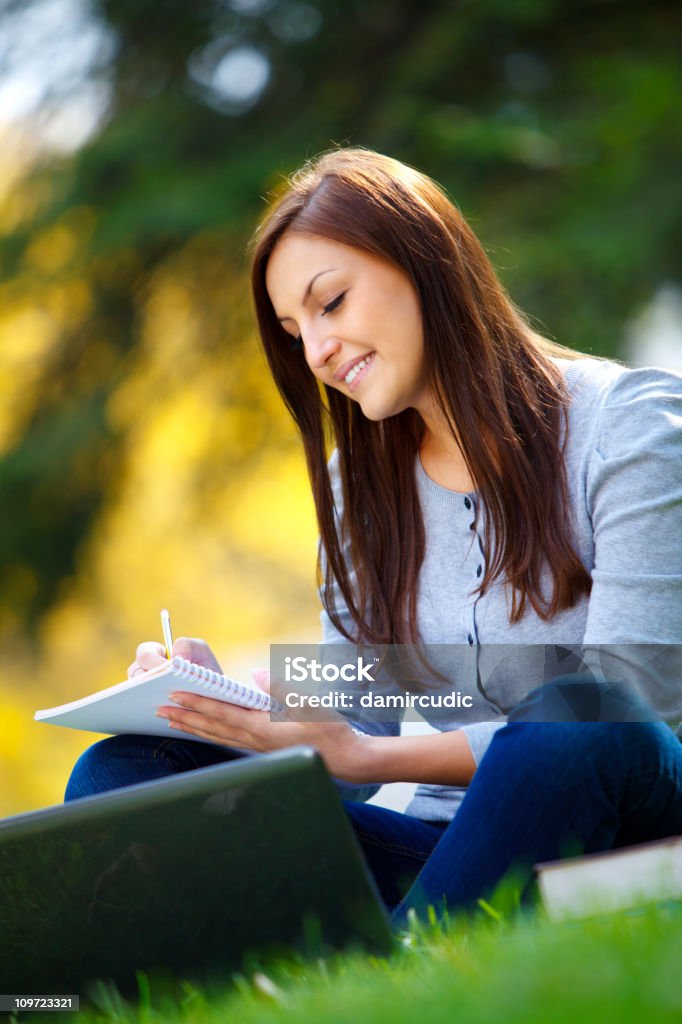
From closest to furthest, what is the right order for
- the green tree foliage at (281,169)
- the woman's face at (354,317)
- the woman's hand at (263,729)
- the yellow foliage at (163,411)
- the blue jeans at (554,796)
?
1. the blue jeans at (554,796)
2. the woman's hand at (263,729)
3. the woman's face at (354,317)
4. the green tree foliage at (281,169)
5. the yellow foliage at (163,411)

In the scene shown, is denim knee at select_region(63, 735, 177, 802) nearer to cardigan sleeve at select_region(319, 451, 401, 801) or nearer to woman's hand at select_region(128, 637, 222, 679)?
woman's hand at select_region(128, 637, 222, 679)

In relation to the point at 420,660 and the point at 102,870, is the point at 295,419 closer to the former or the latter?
the point at 420,660

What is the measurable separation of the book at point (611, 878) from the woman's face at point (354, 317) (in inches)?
38.1

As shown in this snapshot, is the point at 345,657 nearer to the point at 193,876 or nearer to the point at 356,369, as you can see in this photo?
the point at 356,369

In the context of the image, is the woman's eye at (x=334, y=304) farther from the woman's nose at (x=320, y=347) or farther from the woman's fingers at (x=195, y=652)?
the woman's fingers at (x=195, y=652)

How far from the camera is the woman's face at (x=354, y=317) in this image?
1.98 meters

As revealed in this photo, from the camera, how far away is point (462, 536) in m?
2.10

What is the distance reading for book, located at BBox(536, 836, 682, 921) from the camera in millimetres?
1251

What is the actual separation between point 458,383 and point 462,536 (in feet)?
0.91

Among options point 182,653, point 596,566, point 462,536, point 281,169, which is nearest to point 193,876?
point 182,653

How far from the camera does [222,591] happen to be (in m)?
8.91

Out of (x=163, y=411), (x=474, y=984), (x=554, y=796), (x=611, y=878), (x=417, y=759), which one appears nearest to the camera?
(x=474, y=984)

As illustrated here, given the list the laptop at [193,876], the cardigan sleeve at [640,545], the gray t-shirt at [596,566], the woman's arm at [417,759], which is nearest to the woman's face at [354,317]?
the gray t-shirt at [596,566]

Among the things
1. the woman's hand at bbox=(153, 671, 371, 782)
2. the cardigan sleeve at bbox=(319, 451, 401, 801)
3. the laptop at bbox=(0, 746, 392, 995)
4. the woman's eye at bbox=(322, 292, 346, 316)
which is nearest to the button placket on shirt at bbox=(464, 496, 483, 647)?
the cardigan sleeve at bbox=(319, 451, 401, 801)
